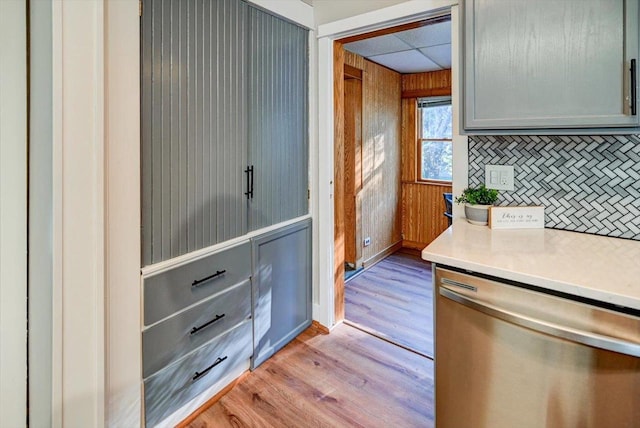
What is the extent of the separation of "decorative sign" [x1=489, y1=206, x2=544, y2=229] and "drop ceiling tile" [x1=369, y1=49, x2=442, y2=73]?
2.43 m

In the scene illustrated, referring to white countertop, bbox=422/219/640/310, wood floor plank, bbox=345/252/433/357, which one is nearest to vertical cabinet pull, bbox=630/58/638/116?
white countertop, bbox=422/219/640/310

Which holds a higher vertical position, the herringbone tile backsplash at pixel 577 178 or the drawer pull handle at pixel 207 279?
the herringbone tile backsplash at pixel 577 178

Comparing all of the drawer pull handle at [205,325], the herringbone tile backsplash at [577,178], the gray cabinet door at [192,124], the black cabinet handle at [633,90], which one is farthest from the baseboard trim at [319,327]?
the black cabinet handle at [633,90]

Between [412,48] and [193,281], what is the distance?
2997 millimetres

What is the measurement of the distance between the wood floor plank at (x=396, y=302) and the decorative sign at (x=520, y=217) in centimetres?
109

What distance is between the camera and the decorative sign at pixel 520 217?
1.68 m

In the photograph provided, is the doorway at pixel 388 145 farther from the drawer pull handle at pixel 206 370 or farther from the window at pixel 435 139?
the drawer pull handle at pixel 206 370

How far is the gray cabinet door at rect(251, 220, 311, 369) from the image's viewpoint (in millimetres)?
2137

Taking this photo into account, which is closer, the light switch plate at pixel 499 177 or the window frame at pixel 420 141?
the light switch plate at pixel 499 177

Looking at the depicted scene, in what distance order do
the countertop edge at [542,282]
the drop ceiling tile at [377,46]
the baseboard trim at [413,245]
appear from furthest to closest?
the baseboard trim at [413,245] < the drop ceiling tile at [377,46] < the countertop edge at [542,282]

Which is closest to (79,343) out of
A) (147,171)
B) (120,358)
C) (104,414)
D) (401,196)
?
(120,358)
